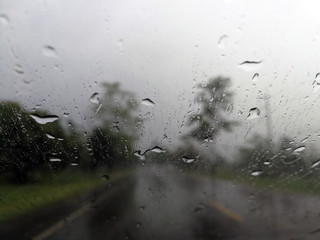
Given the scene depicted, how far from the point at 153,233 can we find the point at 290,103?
2700 millimetres

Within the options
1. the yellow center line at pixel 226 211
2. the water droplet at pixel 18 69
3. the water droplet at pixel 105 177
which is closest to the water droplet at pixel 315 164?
the yellow center line at pixel 226 211

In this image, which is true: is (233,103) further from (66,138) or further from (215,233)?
(66,138)

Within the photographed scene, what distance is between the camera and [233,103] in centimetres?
539

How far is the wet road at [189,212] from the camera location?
419 centimetres

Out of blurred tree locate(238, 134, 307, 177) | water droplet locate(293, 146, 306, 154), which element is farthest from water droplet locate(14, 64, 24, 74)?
water droplet locate(293, 146, 306, 154)

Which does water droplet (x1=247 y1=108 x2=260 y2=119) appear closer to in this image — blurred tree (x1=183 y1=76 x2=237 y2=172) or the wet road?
blurred tree (x1=183 y1=76 x2=237 y2=172)

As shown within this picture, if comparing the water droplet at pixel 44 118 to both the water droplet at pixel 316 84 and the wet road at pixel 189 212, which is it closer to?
the wet road at pixel 189 212

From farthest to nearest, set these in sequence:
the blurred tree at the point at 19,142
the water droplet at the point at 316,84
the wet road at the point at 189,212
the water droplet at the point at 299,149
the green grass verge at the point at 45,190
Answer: the water droplet at the point at 316,84 → the water droplet at the point at 299,149 → the blurred tree at the point at 19,142 → the green grass verge at the point at 45,190 → the wet road at the point at 189,212

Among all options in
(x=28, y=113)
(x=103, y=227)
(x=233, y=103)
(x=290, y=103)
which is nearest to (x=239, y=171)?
(x=233, y=103)

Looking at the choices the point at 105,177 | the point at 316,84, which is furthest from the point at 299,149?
the point at 105,177

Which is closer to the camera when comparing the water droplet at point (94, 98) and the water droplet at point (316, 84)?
the water droplet at point (94, 98)

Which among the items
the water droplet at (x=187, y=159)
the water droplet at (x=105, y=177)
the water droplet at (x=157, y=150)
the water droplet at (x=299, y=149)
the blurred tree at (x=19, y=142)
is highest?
the blurred tree at (x=19, y=142)

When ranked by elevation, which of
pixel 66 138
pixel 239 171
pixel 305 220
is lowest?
pixel 305 220

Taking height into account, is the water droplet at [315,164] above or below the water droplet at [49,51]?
below
